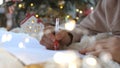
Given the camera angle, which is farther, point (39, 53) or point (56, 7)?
point (56, 7)

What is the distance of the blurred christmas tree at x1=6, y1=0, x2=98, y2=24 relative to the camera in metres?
2.36

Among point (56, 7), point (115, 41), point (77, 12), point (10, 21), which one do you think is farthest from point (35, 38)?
point (10, 21)

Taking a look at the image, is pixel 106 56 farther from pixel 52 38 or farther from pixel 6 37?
pixel 6 37

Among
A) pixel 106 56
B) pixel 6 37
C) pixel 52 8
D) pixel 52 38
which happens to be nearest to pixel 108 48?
pixel 106 56

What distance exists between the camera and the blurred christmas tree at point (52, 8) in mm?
2359

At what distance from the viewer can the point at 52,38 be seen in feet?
2.89

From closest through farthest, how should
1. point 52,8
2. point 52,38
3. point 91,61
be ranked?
point 91,61 < point 52,38 < point 52,8

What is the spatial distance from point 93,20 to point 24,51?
459 millimetres

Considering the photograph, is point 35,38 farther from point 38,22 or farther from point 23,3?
point 23,3

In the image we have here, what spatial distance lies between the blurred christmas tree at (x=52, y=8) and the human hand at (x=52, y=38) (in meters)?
1.36

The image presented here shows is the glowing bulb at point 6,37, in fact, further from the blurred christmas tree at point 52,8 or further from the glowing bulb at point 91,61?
the blurred christmas tree at point 52,8

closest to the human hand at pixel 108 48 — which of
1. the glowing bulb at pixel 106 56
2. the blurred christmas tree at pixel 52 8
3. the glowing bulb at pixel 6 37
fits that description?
the glowing bulb at pixel 106 56

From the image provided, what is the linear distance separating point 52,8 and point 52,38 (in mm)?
1518

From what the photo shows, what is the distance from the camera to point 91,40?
89 cm
